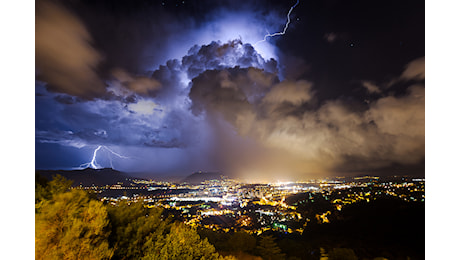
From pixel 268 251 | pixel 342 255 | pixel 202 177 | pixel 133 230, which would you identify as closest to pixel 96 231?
pixel 133 230

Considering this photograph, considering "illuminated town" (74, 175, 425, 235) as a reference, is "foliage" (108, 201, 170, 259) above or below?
above

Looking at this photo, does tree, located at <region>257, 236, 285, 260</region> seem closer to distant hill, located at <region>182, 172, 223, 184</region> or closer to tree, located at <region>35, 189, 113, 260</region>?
tree, located at <region>35, 189, 113, 260</region>

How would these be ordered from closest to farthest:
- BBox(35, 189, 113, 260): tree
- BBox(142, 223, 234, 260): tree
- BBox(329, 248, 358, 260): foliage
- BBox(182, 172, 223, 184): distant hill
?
1. BBox(35, 189, 113, 260): tree
2. BBox(142, 223, 234, 260): tree
3. BBox(329, 248, 358, 260): foliage
4. BBox(182, 172, 223, 184): distant hill

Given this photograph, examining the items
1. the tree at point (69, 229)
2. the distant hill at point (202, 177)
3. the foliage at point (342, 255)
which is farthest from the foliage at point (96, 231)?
the distant hill at point (202, 177)

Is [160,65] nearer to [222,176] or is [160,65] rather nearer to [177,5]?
[177,5]

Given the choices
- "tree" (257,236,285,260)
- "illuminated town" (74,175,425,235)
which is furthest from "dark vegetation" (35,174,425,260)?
"illuminated town" (74,175,425,235)

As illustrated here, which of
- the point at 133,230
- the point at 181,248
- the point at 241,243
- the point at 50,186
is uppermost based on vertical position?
the point at 50,186

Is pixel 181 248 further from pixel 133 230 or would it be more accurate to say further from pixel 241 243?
pixel 241 243
